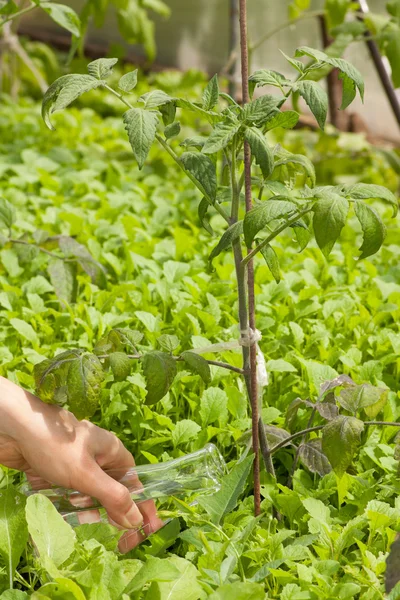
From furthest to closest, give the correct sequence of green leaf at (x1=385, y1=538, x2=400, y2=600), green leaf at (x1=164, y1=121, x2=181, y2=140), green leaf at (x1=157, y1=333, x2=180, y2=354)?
green leaf at (x1=157, y1=333, x2=180, y2=354) → green leaf at (x1=164, y1=121, x2=181, y2=140) → green leaf at (x1=385, y1=538, x2=400, y2=600)

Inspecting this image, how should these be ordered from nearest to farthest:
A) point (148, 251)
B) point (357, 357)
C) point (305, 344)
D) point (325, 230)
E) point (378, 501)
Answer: point (325, 230)
point (378, 501)
point (357, 357)
point (305, 344)
point (148, 251)

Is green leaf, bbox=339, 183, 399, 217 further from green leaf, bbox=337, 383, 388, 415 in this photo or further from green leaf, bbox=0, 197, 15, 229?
green leaf, bbox=0, 197, 15, 229

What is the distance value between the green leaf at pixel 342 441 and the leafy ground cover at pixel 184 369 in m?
0.13

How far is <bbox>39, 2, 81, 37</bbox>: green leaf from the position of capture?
214 centimetres

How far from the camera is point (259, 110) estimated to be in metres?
1.24

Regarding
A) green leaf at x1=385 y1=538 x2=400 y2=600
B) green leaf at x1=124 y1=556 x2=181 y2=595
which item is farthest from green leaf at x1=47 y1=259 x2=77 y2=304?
green leaf at x1=385 y1=538 x2=400 y2=600

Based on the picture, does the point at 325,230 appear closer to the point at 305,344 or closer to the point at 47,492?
the point at 47,492

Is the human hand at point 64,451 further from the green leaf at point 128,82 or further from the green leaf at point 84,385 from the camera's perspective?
the green leaf at point 128,82

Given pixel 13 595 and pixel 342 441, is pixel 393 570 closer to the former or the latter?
pixel 342 441

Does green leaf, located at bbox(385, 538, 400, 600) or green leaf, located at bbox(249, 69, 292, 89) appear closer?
green leaf, located at bbox(385, 538, 400, 600)

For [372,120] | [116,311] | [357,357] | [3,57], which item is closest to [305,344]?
[357,357]

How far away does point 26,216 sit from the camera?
2875 millimetres

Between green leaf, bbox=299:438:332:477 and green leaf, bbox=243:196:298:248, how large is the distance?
0.48 m

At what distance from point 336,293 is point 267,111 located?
1.13m
